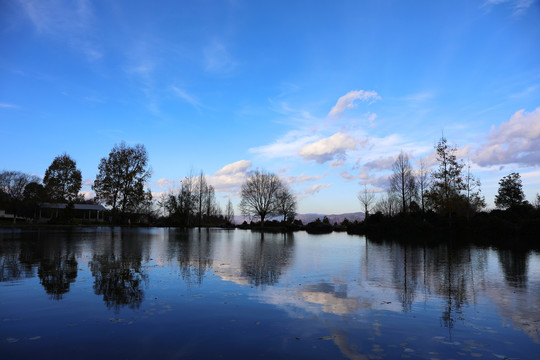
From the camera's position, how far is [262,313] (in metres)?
6.31

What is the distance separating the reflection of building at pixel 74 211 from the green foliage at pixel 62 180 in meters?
3.03

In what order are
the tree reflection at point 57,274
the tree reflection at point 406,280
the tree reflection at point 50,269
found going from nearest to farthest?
the tree reflection at point 406,280 → the tree reflection at point 57,274 → the tree reflection at point 50,269

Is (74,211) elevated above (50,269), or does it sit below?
above

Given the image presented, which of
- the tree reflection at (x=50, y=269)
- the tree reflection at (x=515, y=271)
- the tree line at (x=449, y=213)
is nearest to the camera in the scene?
the tree reflection at (x=50, y=269)

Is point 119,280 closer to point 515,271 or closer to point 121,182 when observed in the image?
point 515,271

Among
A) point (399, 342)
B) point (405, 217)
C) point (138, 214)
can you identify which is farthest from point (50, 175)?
point (399, 342)

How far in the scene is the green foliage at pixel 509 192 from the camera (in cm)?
5812

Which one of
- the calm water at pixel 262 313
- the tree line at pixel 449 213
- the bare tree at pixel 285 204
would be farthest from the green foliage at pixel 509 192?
the calm water at pixel 262 313

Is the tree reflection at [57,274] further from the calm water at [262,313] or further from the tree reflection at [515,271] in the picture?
the tree reflection at [515,271]

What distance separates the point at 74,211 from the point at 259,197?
36.5 meters

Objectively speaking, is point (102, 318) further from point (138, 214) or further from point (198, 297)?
point (138, 214)

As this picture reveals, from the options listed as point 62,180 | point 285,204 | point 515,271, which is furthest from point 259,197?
point 515,271

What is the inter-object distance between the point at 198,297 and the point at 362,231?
154 feet

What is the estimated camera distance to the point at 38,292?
7625 mm
